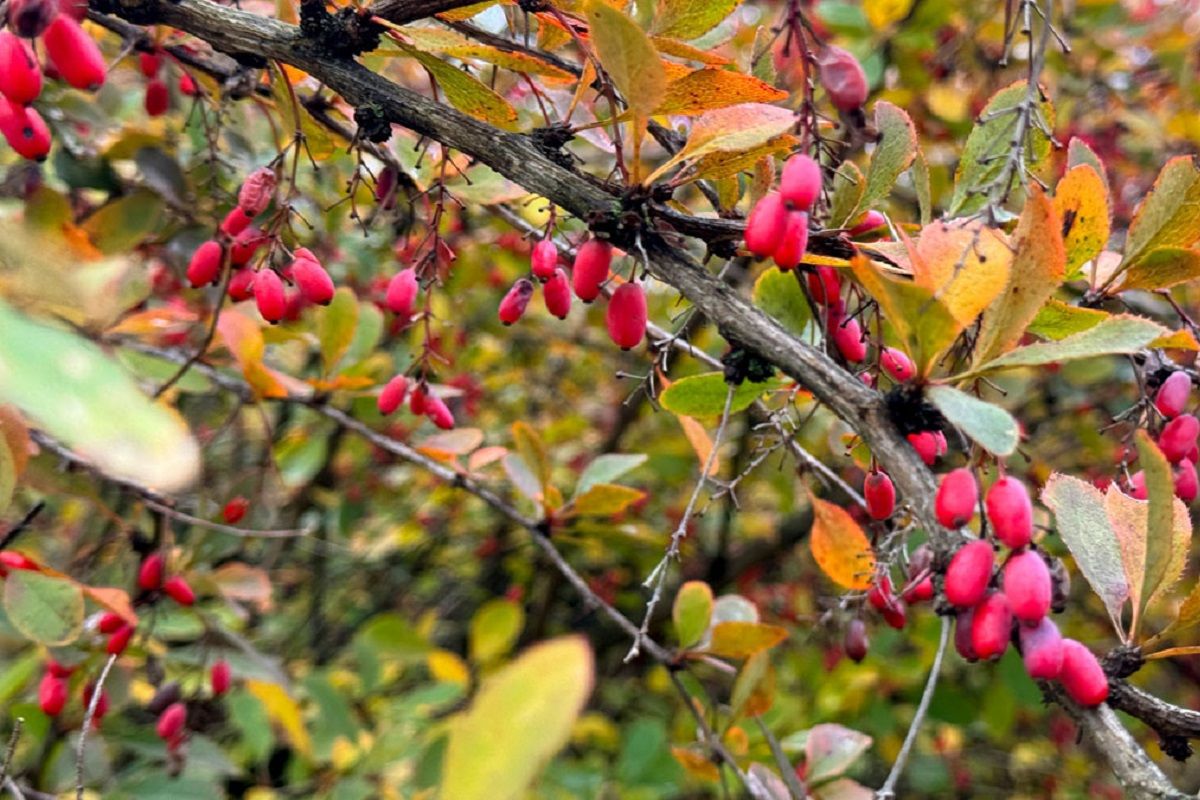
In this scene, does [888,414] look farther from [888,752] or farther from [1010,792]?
[1010,792]

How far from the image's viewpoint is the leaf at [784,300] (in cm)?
88

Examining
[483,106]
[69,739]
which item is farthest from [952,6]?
[69,739]

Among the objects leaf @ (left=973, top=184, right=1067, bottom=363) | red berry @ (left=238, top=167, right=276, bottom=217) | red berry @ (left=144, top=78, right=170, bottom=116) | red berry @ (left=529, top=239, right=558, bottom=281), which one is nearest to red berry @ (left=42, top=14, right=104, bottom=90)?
red berry @ (left=238, top=167, right=276, bottom=217)

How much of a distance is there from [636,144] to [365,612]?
2.70 metres

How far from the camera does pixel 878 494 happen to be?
0.79 meters

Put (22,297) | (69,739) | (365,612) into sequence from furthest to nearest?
(365,612) < (69,739) < (22,297)

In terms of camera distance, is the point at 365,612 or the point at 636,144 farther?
the point at 365,612

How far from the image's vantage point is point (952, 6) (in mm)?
2170

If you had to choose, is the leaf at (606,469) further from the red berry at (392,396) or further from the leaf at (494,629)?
the leaf at (494,629)

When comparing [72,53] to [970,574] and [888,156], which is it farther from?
[970,574]

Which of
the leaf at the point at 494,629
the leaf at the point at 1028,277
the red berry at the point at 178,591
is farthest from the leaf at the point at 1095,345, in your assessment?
the leaf at the point at 494,629

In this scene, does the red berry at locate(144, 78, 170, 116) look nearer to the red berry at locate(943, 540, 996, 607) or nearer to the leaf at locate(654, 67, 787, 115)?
the leaf at locate(654, 67, 787, 115)

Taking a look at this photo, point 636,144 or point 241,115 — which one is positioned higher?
point 636,144

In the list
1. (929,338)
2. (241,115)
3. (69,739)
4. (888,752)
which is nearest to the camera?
(929,338)
